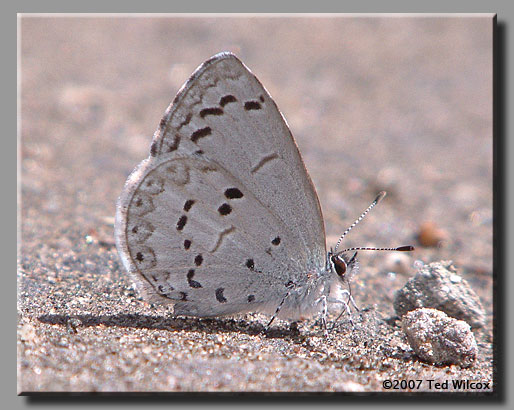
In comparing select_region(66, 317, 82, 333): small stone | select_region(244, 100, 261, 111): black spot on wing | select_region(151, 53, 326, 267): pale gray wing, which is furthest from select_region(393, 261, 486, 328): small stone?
select_region(66, 317, 82, 333): small stone

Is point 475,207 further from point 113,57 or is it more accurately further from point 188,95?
point 113,57

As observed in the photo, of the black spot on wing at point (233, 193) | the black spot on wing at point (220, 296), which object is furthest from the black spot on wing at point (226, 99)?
the black spot on wing at point (220, 296)

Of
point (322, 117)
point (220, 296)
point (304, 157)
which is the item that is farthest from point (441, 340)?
point (322, 117)

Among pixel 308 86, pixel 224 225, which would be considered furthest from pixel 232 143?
pixel 308 86

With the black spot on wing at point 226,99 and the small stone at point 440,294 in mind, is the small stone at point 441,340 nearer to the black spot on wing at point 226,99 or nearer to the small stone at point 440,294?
the small stone at point 440,294

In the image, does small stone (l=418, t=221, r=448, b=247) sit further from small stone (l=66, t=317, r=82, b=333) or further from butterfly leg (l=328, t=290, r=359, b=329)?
small stone (l=66, t=317, r=82, b=333)
